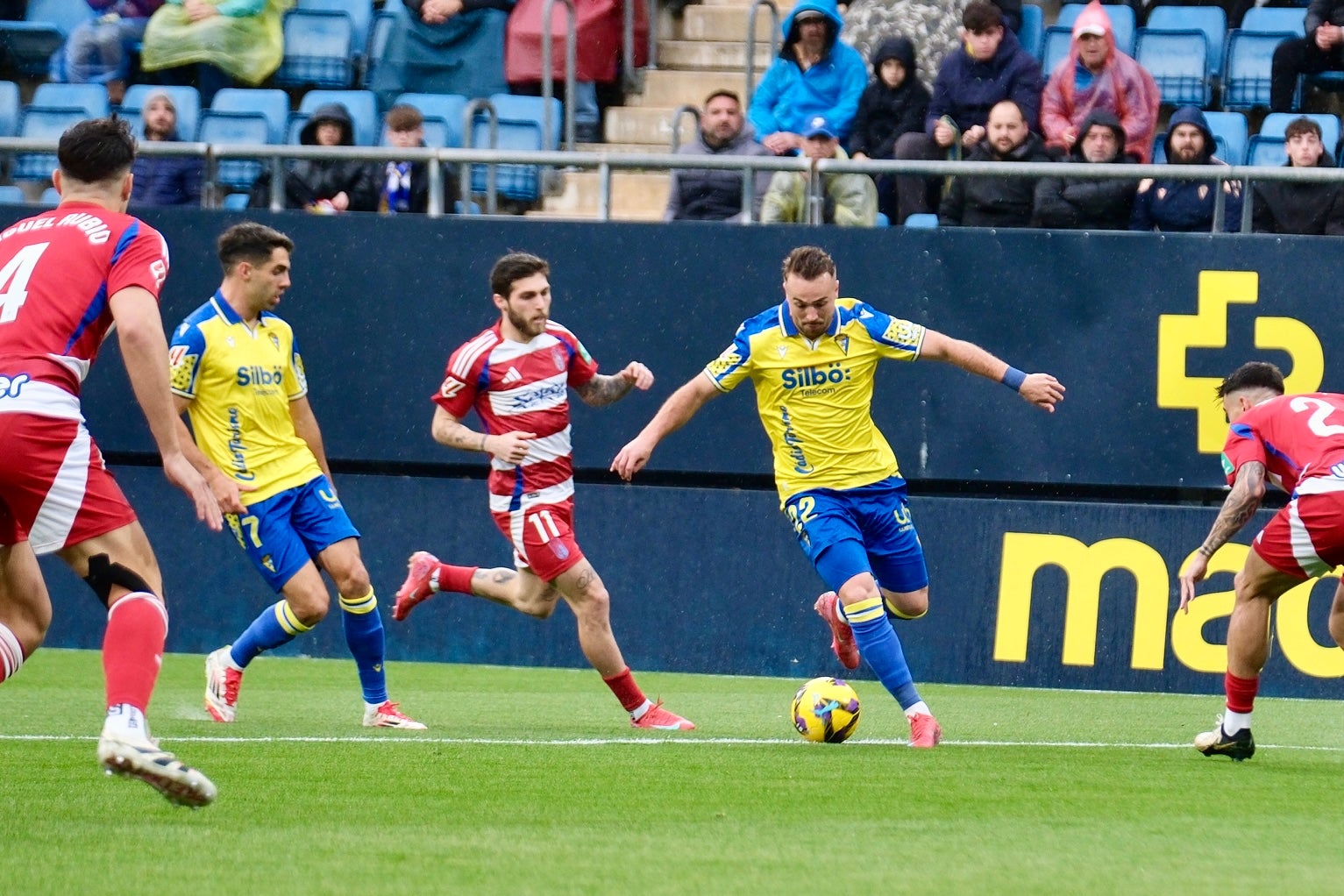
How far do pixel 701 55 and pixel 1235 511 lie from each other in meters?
8.98

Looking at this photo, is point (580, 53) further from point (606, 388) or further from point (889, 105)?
point (606, 388)

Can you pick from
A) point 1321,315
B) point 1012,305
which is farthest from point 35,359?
point 1321,315

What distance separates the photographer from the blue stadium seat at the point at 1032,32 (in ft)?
48.2

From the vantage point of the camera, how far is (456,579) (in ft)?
34.3

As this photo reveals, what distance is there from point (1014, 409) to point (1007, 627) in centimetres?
147

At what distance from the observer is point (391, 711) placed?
941 cm

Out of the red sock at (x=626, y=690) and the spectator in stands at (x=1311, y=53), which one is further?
the spectator in stands at (x=1311, y=53)

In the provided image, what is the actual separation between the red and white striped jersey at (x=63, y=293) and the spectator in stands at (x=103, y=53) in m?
9.77

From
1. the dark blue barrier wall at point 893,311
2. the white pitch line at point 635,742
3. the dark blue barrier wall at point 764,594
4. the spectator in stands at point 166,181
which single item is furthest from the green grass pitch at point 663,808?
the spectator in stands at point 166,181

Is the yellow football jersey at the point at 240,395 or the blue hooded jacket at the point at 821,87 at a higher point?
the blue hooded jacket at the point at 821,87

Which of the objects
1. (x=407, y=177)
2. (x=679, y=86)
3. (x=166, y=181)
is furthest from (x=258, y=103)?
(x=679, y=86)

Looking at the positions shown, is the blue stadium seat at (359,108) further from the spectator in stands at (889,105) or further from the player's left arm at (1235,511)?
the player's left arm at (1235,511)

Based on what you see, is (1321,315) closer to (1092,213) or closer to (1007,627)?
(1092,213)

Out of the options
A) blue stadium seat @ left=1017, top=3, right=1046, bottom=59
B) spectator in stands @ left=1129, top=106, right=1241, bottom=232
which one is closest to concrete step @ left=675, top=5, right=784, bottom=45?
blue stadium seat @ left=1017, top=3, right=1046, bottom=59
